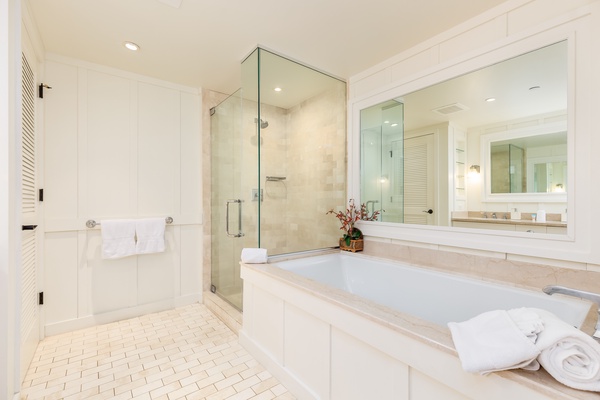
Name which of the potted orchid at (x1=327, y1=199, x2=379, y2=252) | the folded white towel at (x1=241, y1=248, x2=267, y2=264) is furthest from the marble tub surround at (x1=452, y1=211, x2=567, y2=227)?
the folded white towel at (x1=241, y1=248, x2=267, y2=264)

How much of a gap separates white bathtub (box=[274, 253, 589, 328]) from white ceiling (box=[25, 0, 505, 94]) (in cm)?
171

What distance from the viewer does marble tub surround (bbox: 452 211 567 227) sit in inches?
60.1

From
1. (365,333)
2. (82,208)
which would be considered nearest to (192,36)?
(82,208)

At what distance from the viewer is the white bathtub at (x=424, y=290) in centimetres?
140

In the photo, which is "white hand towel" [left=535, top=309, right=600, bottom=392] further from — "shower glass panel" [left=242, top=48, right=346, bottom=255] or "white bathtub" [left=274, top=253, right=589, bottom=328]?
"shower glass panel" [left=242, top=48, right=346, bottom=255]

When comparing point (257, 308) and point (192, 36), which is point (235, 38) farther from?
point (257, 308)

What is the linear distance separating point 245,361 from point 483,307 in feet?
5.17

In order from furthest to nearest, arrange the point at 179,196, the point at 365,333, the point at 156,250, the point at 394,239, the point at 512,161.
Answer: the point at 179,196 < the point at 156,250 < the point at 394,239 < the point at 512,161 < the point at 365,333

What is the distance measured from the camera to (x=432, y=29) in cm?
189

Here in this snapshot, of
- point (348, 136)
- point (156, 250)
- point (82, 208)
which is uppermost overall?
point (348, 136)

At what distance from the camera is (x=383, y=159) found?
2.48m

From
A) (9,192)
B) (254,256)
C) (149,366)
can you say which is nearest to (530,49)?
(254,256)

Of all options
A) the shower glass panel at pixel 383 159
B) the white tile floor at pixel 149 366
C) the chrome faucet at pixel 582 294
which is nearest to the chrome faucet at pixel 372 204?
the shower glass panel at pixel 383 159

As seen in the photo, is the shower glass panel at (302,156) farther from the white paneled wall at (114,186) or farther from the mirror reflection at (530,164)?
the mirror reflection at (530,164)
